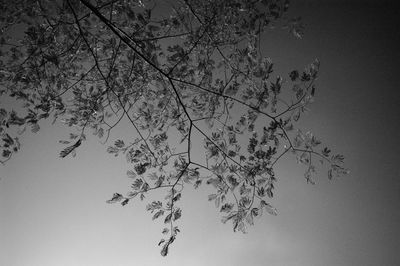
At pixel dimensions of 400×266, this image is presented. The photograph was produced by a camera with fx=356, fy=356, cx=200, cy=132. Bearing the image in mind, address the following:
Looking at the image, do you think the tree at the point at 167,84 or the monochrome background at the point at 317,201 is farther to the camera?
the monochrome background at the point at 317,201

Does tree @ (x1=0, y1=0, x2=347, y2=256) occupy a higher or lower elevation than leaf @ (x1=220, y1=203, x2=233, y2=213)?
higher

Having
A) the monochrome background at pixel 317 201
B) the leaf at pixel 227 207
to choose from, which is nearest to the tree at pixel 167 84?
the leaf at pixel 227 207

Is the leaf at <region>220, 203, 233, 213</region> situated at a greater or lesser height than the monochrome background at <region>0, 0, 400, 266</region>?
lesser

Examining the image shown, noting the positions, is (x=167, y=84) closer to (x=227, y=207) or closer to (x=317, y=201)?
(x=227, y=207)

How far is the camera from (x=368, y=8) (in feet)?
10.6

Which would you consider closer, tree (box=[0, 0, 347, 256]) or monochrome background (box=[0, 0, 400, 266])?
tree (box=[0, 0, 347, 256])

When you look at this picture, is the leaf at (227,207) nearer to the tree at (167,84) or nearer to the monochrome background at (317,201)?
the tree at (167,84)

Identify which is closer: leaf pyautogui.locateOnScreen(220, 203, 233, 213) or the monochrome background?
leaf pyautogui.locateOnScreen(220, 203, 233, 213)

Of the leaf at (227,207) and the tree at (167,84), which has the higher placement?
the tree at (167,84)

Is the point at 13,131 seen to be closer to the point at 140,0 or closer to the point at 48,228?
the point at 48,228

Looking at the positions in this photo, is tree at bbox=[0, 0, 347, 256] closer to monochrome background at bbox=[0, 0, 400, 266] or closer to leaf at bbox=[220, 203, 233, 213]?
leaf at bbox=[220, 203, 233, 213]

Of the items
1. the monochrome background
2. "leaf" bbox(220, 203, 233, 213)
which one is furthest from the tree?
the monochrome background

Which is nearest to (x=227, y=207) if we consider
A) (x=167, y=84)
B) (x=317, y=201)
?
(x=167, y=84)

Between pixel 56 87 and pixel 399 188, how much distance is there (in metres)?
3.21
